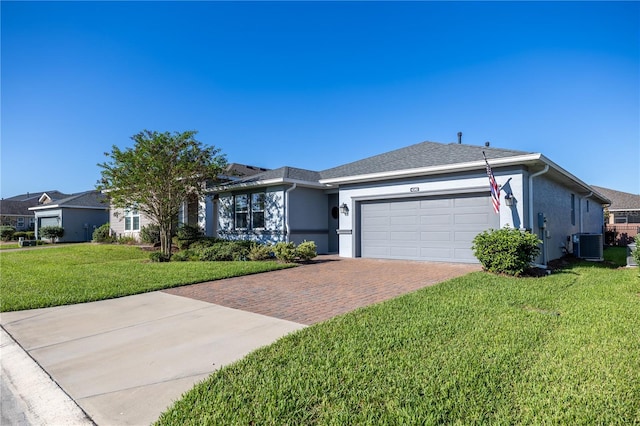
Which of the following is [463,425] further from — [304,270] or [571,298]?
[304,270]

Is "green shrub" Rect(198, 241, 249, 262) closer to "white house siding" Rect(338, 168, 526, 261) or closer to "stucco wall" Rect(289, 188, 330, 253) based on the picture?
"stucco wall" Rect(289, 188, 330, 253)

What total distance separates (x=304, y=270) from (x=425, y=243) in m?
4.45

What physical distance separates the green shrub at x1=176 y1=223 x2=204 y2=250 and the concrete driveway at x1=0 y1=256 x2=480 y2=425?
865cm

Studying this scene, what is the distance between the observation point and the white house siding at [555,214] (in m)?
10.4

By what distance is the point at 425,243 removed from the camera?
1160 centimetres

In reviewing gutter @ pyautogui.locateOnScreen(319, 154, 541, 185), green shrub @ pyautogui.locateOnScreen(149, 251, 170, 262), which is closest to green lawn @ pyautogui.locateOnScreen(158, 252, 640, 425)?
gutter @ pyautogui.locateOnScreen(319, 154, 541, 185)

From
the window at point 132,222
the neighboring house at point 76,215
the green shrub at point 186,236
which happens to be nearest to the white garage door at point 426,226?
the green shrub at point 186,236

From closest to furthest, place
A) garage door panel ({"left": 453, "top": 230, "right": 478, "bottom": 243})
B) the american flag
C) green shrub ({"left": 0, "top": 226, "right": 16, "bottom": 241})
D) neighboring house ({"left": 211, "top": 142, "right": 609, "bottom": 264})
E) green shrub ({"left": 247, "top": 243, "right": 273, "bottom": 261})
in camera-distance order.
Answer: the american flag → neighboring house ({"left": 211, "top": 142, "right": 609, "bottom": 264}) → garage door panel ({"left": 453, "top": 230, "right": 478, "bottom": 243}) → green shrub ({"left": 247, "top": 243, "right": 273, "bottom": 261}) → green shrub ({"left": 0, "top": 226, "right": 16, "bottom": 241})

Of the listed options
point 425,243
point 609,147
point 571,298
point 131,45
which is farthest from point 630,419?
point 609,147

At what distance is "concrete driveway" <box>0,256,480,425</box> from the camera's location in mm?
3004

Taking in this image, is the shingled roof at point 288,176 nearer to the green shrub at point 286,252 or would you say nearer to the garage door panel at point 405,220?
the green shrub at point 286,252

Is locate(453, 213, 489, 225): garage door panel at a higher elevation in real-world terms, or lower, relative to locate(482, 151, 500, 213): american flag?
lower

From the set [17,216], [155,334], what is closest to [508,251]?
[155,334]

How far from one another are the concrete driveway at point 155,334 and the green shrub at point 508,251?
4.40 ft
